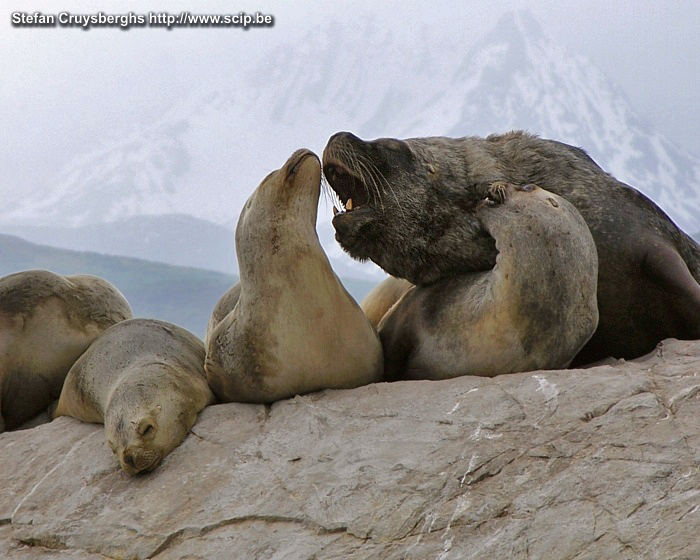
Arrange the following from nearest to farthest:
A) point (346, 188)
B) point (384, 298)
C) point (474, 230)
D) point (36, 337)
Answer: point (474, 230) < point (346, 188) < point (36, 337) < point (384, 298)

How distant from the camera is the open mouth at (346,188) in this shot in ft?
14.5

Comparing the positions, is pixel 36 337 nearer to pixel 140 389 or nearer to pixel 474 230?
pixel 140 389

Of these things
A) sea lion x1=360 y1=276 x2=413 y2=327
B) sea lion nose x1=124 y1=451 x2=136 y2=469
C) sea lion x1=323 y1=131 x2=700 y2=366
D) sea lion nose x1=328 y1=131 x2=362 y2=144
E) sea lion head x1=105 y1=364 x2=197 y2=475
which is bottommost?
sea lion nose x1=124 y1=451 x2=136 y2=469

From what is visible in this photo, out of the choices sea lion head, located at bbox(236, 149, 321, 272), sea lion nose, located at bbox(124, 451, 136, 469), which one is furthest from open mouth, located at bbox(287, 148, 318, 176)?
sea lion nose, located at bbox(124, 451, 136, 469)

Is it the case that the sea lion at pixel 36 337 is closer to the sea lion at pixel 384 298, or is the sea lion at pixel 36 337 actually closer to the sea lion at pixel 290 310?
the sea lion at pixel 290 310

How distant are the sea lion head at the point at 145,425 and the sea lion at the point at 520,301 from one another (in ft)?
3.40

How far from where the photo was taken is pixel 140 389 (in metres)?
4.04

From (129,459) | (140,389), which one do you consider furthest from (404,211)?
(129,459)

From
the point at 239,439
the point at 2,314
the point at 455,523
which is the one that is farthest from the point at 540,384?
the point at 2,314

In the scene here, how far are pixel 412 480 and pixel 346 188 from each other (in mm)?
1569

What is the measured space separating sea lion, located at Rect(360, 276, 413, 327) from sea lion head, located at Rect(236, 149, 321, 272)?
3.17ft

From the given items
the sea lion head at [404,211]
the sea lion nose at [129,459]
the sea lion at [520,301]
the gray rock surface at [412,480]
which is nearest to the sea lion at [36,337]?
the gray rock surface at [412,480]

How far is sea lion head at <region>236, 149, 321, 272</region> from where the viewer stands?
4109mm

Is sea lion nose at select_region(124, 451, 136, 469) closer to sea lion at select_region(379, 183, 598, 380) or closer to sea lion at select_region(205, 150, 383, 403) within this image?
sea lion at select_region(205, 150, 383, 403)
